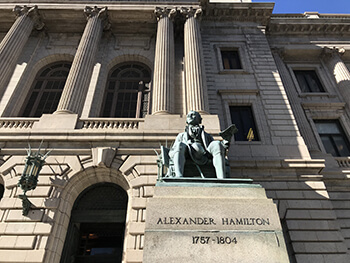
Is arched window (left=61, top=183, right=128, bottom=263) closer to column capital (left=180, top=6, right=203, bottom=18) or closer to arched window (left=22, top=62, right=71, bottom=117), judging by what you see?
arched window (left=22, top=62, right=71, bottom=117)

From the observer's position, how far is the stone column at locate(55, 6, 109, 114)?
38.2ft

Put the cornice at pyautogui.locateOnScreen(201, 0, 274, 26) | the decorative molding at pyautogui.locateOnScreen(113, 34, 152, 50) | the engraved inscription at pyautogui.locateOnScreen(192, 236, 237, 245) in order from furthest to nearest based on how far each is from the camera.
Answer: the cornice at pyautogui.locateOnScreen(201, 0, 274, 26)
the decorative molding at pyautogui.locateOnScreen(113, 34, 152, 50)
the engraved inscription at pyautogui.locateOnScreen(192, 236, 237, 245)

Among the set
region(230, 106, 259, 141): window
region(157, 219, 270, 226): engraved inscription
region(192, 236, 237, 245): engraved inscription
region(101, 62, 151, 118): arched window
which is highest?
region(101, 62, 151, 118): arched window

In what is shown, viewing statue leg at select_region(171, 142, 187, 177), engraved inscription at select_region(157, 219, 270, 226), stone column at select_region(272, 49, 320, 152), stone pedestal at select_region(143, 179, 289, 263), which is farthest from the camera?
stone column at select_region(272, 49, 320, 152)

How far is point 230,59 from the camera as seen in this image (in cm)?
1688

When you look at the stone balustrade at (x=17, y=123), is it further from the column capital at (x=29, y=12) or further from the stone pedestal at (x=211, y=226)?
the column capital at (x=29, y=12)

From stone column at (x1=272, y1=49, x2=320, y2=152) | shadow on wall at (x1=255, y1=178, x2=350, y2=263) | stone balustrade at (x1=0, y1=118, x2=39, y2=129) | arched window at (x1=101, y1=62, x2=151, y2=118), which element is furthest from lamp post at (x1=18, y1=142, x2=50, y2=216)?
stone column at (x1=272, y1=49, x2=320, y2=152)

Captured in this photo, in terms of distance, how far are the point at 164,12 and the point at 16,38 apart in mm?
9492

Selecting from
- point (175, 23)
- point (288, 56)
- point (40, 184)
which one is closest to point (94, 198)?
point (40, 184)

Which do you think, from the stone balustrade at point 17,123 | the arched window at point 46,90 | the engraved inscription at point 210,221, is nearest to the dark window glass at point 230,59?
the arched window at point 46,90

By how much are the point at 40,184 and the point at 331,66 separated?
2023 centimetres

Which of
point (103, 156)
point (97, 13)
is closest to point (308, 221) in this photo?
point (103, 156)

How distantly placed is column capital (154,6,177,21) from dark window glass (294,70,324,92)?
10149 mm

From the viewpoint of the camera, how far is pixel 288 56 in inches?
746
